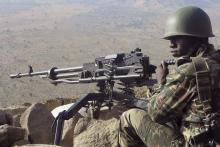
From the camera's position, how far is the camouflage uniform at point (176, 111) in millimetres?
4504

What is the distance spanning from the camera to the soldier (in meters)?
4.47

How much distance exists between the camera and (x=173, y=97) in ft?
15.0

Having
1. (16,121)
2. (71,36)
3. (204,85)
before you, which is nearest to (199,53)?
(204,85)

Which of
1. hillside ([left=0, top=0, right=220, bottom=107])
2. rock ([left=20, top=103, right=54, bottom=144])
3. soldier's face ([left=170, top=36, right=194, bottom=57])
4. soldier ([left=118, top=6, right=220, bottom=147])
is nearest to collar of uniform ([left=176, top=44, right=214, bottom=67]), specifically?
soldier ([left=118, top=6, right=220, bottom=147])

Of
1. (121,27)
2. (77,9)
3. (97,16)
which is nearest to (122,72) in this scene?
(121,27)

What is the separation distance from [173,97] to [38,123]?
10.2 feet

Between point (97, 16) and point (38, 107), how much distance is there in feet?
172

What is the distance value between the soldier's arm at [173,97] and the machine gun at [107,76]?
82.8 inches

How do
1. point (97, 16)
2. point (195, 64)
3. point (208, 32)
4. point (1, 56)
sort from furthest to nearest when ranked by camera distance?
point (97, 16) < point (1, 56) < point (208, 32) < point (195, 64)

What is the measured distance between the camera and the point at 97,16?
195ft

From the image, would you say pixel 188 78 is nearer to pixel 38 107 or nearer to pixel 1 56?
pixel 38 107

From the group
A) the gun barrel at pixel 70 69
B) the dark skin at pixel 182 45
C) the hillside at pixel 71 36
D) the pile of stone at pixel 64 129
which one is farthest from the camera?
the hillside at pixel 71 36

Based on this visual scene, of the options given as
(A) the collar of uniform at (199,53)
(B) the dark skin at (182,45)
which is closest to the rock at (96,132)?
(B) the dark skin at (182,45)

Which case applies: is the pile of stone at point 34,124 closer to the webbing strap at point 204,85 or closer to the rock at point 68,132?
the rock at point 68,132
